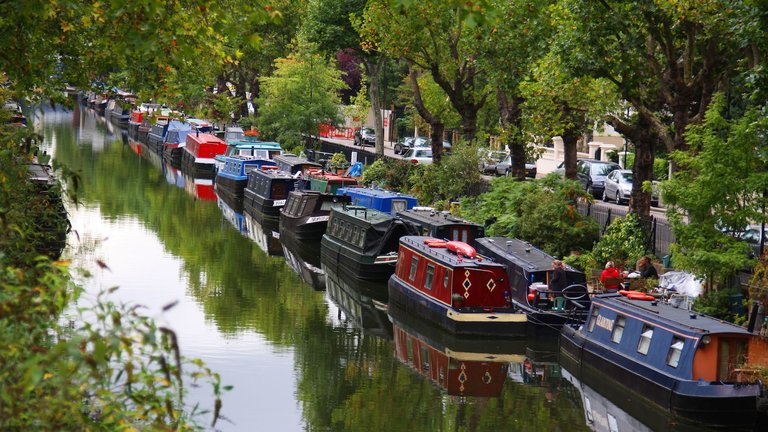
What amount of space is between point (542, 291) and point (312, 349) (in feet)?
18.8

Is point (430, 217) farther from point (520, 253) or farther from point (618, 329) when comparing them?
point (618, 329)

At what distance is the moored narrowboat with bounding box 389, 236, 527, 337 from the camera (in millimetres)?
27578

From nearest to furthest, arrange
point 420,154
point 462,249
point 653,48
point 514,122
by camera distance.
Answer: point 462,249, point 653,48, point 514,122, point 420,154

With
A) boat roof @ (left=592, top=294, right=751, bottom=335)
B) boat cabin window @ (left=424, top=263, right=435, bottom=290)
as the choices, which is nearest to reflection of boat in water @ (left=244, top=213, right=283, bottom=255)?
boat cabin window @ (left=424, top=263, right=435, bottom=290)

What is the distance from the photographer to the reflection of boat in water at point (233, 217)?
49.6 metres

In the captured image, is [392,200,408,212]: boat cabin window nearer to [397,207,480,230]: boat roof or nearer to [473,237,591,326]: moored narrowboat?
[397,207,480,230]: boat roof

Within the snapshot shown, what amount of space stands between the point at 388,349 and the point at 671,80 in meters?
9.89

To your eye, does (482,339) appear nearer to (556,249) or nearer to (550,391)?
(550,391)

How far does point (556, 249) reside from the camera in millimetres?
35250

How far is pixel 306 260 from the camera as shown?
138ft

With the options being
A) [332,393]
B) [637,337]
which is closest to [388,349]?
[332,393]

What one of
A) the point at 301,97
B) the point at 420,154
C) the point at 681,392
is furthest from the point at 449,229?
the point at 301,97

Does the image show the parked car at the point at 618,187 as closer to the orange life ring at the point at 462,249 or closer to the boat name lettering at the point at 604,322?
the orange life ring at the point at 462,249

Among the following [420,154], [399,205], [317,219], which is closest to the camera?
[399,205]
